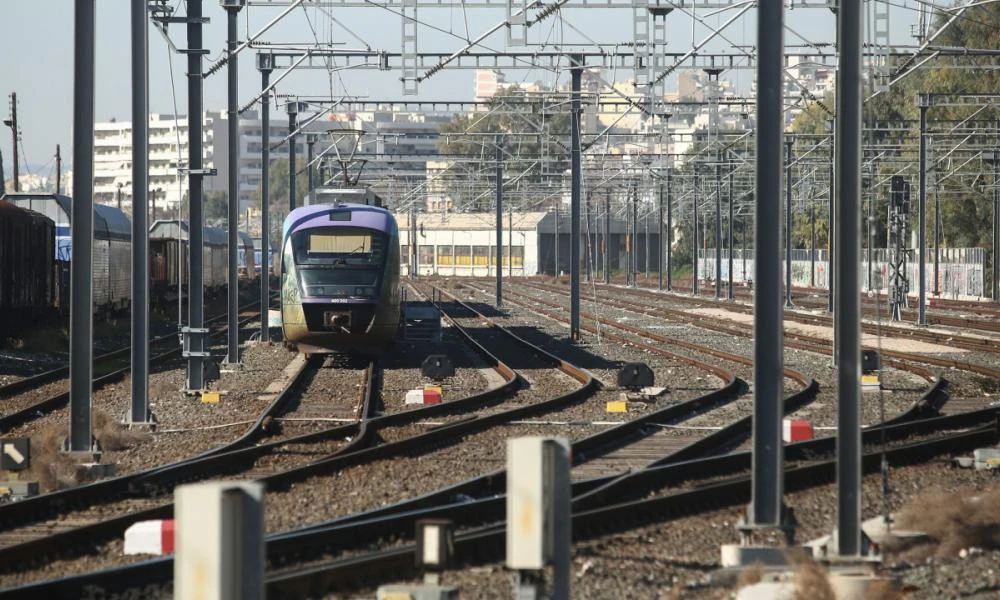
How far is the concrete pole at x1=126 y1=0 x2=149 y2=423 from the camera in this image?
717 inches

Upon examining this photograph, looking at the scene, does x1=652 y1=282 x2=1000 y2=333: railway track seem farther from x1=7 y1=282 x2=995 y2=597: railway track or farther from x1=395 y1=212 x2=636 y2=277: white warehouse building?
x1=395 y1=212 x2=636 y2=277: white warehouse building

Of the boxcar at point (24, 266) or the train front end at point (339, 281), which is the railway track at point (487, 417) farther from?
the boxcar at point (24, 266)

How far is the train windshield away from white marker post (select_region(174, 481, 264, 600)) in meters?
23.3

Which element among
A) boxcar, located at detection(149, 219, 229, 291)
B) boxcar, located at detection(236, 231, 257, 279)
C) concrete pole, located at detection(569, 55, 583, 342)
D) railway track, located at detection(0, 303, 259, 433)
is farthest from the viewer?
boxcar, located at detection(236, 231, 257, 279)

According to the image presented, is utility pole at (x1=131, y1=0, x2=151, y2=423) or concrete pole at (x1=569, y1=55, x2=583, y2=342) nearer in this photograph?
utility pole at (x1=131, y1=0, x2=151, y2=423)

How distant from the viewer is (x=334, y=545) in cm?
1013

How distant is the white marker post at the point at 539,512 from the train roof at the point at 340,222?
2239 cm

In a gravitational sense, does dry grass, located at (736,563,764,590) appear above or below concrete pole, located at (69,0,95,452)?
below

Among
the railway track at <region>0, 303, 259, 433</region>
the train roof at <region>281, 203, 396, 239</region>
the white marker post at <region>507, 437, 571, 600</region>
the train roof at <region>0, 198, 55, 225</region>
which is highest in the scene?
the train roof at <region>0, 198, 55, 225</region>

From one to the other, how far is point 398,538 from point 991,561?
369 cm

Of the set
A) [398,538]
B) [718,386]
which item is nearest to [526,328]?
[718,386]

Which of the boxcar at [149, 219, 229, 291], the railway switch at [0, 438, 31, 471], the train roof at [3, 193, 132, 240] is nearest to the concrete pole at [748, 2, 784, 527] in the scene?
the railway switch at [0, 438, 31, 471]

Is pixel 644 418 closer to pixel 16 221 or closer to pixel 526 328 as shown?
pixel 16 221

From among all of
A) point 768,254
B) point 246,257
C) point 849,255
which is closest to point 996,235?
point 246,257
